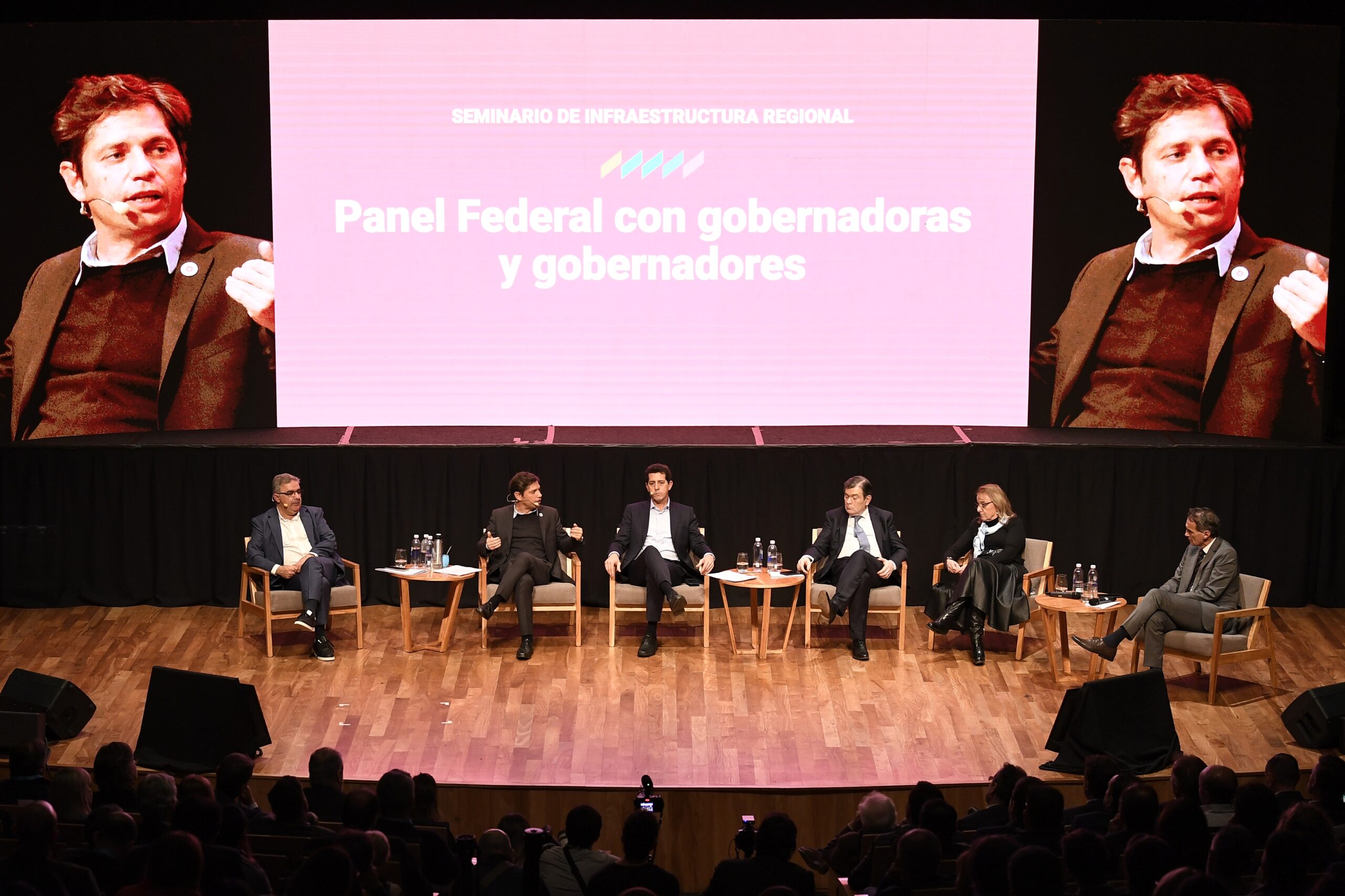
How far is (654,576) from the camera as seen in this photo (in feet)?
27.0

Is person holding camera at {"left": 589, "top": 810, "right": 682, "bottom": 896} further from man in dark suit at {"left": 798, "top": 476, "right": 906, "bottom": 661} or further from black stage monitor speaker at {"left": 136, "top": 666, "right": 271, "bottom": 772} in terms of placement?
man in dark suit at {"left": 798, "top": 476, "right": 906, "bottom": 661}

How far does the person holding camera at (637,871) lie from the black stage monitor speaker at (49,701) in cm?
359

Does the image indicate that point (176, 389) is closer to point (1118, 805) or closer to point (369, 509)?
point (369, 509)

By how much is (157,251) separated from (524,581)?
124 inches

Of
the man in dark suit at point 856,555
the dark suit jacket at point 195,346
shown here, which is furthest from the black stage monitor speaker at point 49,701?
the man in dark suit at point 856,555

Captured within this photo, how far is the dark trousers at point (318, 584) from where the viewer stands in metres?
8.03

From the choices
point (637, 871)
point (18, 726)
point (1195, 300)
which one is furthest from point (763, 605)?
point (637, 871)

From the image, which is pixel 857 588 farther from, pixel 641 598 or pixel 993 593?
pixel 641 598

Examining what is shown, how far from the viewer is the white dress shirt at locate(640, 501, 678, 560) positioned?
8445 millimetres

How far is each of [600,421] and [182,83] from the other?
3.20 m

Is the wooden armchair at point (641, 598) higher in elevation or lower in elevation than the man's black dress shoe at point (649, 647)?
higher

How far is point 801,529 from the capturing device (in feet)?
30.0

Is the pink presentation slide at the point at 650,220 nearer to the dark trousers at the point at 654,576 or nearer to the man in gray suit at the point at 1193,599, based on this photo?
the dark trousers at the point at 654,576

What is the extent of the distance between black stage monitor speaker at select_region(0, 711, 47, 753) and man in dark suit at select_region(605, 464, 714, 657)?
3075mm
